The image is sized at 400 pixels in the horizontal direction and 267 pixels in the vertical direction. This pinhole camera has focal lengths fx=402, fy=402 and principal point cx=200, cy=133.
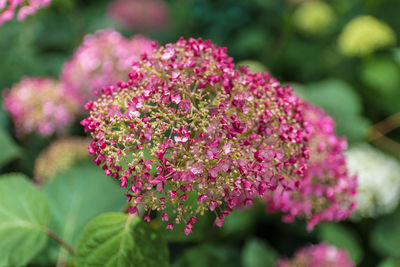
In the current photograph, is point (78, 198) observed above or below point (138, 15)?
below

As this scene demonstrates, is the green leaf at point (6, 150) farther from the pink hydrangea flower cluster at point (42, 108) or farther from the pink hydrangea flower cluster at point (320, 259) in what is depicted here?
the pink hydrangea flower cluster at point (320, 259)

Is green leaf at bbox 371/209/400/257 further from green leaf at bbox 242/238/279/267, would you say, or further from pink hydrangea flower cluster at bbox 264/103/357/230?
pink hydrangea flower cluster at bbox 264/103/357/230

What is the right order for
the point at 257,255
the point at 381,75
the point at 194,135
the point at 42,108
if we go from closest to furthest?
the point at 194,135, the point at 257,255, the point at 42,108, the point at 381,75

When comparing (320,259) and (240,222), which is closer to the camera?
(320,259)

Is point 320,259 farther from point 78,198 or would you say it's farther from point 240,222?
point 78,198

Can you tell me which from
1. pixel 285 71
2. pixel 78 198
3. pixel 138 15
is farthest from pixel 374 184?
pixel 138 15

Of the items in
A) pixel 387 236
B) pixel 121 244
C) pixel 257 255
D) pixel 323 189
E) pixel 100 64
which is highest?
pixel 100 64

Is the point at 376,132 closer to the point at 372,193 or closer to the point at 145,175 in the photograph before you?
the point at 372,193

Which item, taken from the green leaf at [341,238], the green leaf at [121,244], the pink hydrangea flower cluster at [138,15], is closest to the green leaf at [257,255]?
the green leaf at [341,238]

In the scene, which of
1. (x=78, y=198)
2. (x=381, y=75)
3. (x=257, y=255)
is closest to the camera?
(x=78, y=198)
